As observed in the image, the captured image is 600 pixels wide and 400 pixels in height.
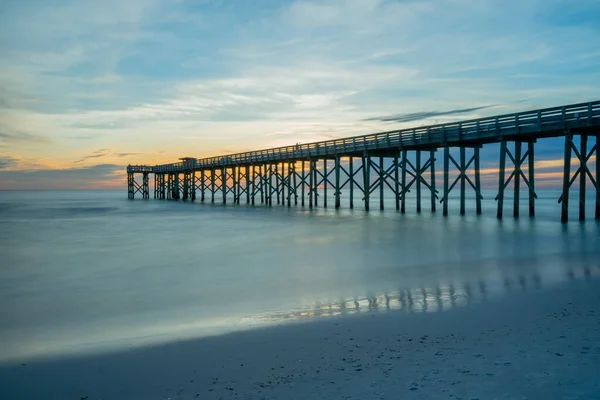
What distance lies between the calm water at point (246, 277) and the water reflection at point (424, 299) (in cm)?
3

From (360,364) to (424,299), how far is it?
312 centimetres

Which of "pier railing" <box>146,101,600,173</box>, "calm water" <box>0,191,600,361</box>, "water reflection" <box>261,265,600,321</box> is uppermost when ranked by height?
"pier railing" <box>146,101,600,173</box>

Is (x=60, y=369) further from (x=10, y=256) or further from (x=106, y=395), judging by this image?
(x=10, y=256)

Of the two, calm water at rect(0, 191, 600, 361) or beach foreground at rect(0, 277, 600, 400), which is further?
calm water at rect(0, 191, 600, 361)

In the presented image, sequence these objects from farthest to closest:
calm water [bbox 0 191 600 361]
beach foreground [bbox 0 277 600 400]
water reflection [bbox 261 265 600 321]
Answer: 1. water reflection [bbox 261 265 600 321]
2. calm water [bbox 0 191 600 361]
3. beach foreground [bbox 0 277 600 400]

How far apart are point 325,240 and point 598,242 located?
857cm

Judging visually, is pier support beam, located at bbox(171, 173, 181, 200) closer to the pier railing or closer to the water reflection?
the pier railing

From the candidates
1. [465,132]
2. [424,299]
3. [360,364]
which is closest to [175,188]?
[465,132]

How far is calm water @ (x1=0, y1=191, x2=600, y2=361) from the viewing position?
6.45 metres

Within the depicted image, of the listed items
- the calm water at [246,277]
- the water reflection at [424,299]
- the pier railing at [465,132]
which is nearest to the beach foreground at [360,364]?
the water reflection at [424,299]

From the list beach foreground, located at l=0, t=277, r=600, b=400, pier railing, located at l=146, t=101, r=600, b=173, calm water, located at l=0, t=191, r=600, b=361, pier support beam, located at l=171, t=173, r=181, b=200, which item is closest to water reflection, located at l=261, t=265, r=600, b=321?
calm water, located at l=0, t=191, r=600, b=361

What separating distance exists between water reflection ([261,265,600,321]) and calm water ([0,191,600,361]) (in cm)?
3

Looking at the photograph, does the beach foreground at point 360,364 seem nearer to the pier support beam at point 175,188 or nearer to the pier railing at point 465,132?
the pier railing at point 465,132

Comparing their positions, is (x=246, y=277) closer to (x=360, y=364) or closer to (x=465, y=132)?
(x=360, y=364)
